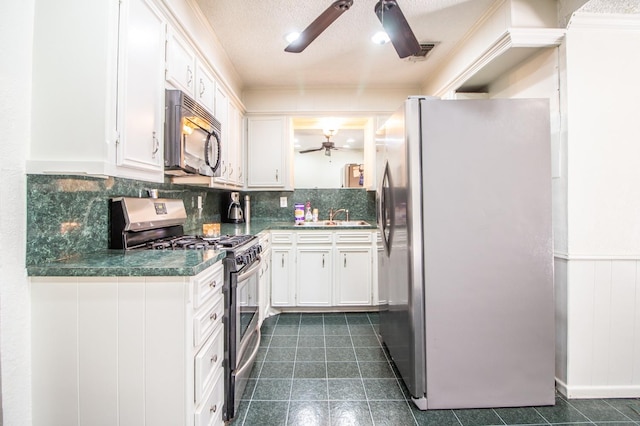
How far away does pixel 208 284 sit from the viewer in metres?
1.34

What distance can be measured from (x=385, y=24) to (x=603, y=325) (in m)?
2.25

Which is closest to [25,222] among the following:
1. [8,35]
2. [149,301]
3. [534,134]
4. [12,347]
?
[12,347]

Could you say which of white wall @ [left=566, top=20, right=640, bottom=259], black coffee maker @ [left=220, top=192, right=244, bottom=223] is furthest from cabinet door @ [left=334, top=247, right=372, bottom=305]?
white wall @ [left=566, top=20, right=640, bottom=259]

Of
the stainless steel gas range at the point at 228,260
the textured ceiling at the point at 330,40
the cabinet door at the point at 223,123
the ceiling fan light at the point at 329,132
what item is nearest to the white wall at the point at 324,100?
the textured ceiling at the point at 330,40

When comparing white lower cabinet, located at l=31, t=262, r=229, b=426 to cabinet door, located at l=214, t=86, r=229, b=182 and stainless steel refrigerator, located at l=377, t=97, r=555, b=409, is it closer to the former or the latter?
stainless steel refrigerator, located at l=377, t=97, r=555, b=409

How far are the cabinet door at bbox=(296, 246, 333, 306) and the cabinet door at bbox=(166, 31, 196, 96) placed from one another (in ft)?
6.25

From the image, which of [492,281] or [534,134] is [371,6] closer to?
[534,134]

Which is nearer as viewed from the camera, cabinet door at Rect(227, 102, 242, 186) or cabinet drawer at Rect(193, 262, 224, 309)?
cabinet drawer at Rect(193, 262, 224, 309)

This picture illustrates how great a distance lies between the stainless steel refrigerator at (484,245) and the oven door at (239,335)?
39.3 inches

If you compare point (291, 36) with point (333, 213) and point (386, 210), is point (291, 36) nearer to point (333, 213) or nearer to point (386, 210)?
point (386, 210)

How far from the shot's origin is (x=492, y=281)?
67.5 inches

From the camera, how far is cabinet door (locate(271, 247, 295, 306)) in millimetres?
3152

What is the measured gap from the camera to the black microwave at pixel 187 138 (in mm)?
1630

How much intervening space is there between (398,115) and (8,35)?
1831mm
